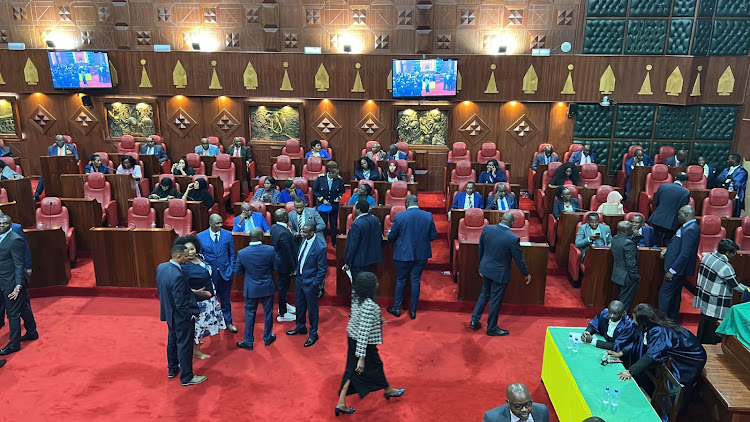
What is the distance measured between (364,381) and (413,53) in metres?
8.93

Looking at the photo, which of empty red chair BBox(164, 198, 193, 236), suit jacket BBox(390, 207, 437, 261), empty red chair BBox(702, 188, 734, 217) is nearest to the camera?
suit jacket BBox(390, 207, 437, 261)

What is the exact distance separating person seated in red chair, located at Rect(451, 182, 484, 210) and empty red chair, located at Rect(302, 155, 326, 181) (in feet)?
10.5

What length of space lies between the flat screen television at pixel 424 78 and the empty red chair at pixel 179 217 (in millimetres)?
5623

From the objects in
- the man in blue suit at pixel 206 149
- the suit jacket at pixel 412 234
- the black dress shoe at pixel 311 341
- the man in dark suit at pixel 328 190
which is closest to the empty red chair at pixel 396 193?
the man in dark suit at pixel 328 190

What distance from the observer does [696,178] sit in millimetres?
9828

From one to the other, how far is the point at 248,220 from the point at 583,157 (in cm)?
719

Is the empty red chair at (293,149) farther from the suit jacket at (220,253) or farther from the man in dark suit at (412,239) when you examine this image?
the suit jacket at (220,253)

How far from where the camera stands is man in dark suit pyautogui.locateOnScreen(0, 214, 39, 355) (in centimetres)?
551

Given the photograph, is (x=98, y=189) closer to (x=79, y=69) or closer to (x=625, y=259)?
(x=79, y=69)

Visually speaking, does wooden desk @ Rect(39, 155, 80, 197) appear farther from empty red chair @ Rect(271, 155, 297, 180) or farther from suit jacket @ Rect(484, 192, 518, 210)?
suit jacket @ Rect(484, 192, 518, 210)

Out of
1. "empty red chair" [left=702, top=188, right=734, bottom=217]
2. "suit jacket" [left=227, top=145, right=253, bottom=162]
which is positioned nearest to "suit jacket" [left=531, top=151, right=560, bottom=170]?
"empty red chair" [left=702, top=188, right=734, bottom=217]

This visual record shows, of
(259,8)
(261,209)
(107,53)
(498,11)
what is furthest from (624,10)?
(107,53)

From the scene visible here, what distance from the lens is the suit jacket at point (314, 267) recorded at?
5672 mm

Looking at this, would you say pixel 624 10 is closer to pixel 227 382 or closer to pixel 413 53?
pixel 413 53
